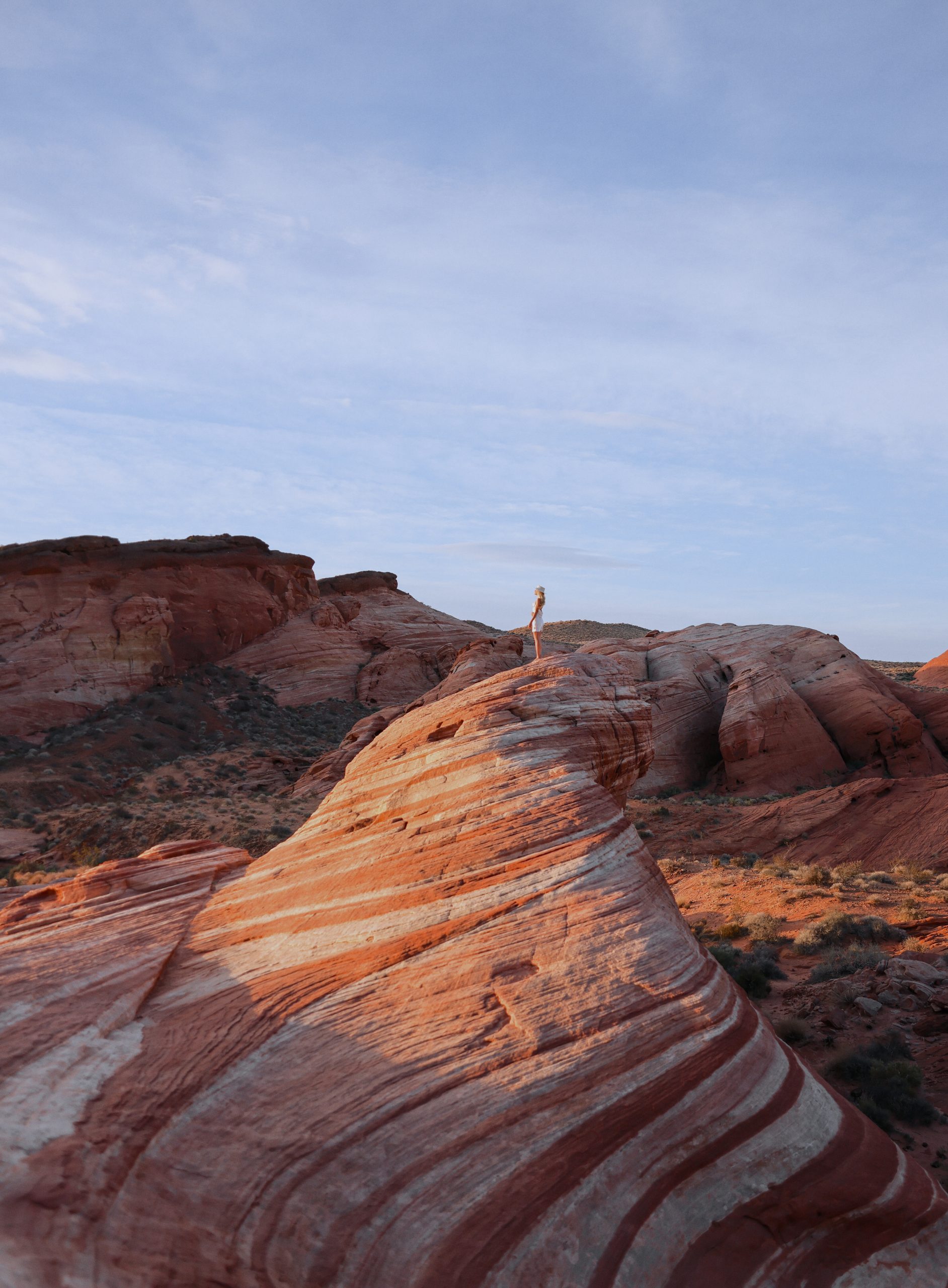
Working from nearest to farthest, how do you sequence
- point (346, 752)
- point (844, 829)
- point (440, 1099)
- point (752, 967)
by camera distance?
point (440, 1099) < point (752, 967) < point (844, 829) < point (346, 752)

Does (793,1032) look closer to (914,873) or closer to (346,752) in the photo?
(914,873)

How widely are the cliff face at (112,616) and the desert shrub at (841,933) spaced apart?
103ft

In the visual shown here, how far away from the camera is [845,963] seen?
38.4 feet

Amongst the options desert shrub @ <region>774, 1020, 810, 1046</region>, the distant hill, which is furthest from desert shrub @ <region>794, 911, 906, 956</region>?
the distant hill

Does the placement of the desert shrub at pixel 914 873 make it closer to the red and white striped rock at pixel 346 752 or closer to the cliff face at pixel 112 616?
the red and white striped rock at pixel 346 752

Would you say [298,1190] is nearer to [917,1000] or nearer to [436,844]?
[436,844]

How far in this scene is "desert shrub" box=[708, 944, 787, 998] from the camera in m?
11.5

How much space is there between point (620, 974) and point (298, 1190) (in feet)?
8.30

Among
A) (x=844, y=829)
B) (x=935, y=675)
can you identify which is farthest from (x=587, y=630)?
(x=844, y=829)

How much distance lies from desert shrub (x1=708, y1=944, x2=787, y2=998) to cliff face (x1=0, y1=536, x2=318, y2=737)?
3085 cm

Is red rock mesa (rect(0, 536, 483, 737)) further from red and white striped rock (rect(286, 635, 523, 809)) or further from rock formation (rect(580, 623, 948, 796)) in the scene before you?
rock formation (rect(580, 623, 948, 796))

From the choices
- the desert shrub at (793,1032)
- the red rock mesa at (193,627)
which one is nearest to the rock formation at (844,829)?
the desert shrub at (793,1032)

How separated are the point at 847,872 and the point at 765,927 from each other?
15.8 feet

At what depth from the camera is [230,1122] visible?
5.05 meters
